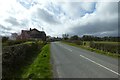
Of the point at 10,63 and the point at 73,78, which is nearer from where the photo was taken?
the point at 73,78

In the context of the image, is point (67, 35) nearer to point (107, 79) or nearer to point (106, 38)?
point (106, 38)

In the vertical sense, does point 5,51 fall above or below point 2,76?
above

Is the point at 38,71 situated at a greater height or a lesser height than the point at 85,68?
lesser

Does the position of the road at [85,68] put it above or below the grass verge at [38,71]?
above

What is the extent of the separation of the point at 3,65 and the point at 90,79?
251 inches

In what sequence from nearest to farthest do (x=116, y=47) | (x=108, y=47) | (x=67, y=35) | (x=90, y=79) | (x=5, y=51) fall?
(x=90, y=79)
(x=5, y=51)
(x=116, y=47)
(x=108, y=47)
(x=67, y=35)

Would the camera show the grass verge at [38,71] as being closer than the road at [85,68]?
No

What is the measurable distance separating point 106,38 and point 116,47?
403ft

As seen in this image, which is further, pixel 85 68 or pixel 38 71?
pixel 85 68

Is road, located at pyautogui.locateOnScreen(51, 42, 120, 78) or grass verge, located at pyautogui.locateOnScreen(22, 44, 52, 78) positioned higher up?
road, located at pyautogui.locateOnScreen(51, 42, 120, 78)

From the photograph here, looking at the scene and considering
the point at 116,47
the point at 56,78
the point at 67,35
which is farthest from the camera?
the point at 67,35

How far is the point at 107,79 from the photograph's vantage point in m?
9.30

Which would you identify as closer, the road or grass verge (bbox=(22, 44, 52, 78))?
the road

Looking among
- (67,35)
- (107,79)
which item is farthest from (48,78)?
(67,35)
